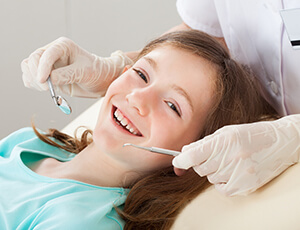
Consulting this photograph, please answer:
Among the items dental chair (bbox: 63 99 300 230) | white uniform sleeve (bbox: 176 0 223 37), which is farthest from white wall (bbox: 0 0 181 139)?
dental chair (bbox: 63 99 300 230)

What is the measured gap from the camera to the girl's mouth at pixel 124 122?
1224mm

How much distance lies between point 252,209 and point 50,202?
505 millimetres

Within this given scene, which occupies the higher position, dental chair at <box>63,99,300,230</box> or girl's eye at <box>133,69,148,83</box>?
girl's eye at <box>133,69,148,83</box>

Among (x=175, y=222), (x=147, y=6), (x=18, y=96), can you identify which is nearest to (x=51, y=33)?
(x=18, y=96)

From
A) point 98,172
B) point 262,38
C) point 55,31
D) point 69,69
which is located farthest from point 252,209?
point 55,31

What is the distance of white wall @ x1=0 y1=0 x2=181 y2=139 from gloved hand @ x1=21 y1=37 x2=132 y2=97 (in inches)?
52.9

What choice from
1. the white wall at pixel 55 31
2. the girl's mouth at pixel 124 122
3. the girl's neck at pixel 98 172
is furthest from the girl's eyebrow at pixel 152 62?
the white wall at pixel 55 31

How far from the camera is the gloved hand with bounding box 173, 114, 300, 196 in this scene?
964 mm

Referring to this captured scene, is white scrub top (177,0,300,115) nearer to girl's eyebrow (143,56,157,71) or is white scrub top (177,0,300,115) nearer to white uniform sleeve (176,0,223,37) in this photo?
white uniform sleeve (176,0,223,37)

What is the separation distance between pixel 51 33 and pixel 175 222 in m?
2.02

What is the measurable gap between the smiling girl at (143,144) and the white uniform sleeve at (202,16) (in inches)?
10.9

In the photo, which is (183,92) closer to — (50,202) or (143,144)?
(143,144)

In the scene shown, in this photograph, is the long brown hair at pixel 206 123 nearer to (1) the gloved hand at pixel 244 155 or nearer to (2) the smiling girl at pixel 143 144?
(2) the smiling girl at pixel 143 144

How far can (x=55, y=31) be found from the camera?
2.86m
